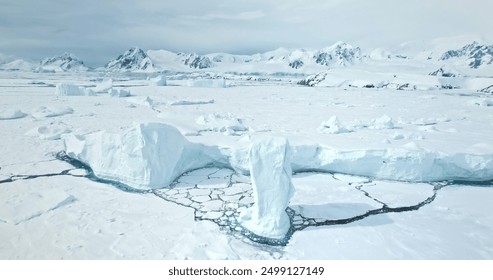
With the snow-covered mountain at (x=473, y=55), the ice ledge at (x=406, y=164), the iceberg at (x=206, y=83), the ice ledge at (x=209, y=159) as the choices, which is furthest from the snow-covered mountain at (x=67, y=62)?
the ice ledge at (x=406, y=164)

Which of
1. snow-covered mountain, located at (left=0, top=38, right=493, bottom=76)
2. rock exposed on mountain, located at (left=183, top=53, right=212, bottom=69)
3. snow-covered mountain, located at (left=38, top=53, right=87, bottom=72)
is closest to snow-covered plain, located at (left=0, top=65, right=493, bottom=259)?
snow-covered mountain, located at (left=0, top=38, right=493, bottom=76)

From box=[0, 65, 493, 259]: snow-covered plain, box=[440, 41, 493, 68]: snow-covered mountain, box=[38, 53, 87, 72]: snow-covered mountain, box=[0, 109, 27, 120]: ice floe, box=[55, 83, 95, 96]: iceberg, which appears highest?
box=[440, 41, 493, 68]: snow-covered mountain

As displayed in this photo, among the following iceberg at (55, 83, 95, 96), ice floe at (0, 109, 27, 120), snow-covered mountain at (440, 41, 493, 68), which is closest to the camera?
ice floe at (0, 109, 27, 120)

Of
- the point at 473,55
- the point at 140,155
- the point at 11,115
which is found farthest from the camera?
the point at 473,55

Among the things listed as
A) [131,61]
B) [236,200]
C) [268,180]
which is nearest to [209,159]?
[236,200]

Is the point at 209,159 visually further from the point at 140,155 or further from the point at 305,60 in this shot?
the point at 305,60

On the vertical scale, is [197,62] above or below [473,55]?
below

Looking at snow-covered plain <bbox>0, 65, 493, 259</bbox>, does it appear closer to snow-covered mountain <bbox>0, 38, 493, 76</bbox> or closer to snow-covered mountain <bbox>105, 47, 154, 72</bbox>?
snow-covered mountain <bbox>0, 38, 493, 76</bbox>

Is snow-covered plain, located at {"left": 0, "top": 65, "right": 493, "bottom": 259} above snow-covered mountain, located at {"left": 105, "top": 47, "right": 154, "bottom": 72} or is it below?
below

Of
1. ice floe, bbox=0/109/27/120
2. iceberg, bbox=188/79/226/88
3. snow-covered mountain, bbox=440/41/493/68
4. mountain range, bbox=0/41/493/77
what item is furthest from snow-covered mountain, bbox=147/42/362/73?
ice floe, bbox=0/109/27/120

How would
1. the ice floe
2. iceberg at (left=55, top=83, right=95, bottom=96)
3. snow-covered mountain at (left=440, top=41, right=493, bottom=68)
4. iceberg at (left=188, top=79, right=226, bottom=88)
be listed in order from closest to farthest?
the ice floe < iceberg at (left=55, top=83, right=95, bottom=96) < iceberg at (left=188, top=79, right=226, bottom=88) < snow-covered mountain at (left=440, top=41, right=493, bottom=68)

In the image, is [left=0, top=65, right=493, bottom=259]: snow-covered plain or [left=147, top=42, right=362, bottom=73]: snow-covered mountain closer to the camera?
[left=0, top=65, right=493, bottom=259]: snow-covered plain
